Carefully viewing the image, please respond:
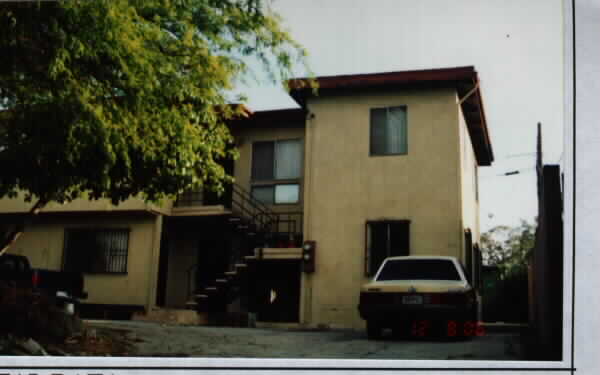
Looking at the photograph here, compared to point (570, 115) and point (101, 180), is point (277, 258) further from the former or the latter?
point (570, 115)

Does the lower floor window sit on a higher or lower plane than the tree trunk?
higher

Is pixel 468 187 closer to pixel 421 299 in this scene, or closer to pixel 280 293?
pixel 421 299

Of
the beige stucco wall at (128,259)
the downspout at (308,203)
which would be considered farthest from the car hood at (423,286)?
the beige stucco wall at (128,259)

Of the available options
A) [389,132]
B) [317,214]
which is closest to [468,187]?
[389,132]

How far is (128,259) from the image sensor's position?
27.6 ft

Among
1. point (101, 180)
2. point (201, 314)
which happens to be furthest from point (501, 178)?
point (101, 180)

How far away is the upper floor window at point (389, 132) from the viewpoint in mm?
7969

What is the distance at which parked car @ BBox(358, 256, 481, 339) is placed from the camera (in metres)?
7.05

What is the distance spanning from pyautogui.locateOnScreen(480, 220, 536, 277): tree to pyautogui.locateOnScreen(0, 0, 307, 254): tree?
2.95 metres

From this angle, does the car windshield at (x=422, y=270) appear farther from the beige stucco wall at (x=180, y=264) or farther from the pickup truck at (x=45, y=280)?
the pickup truck at (x=45, y=280)

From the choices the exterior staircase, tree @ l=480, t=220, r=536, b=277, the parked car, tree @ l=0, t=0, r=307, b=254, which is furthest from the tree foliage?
tree @ l=480, t=220, r=536, b=277

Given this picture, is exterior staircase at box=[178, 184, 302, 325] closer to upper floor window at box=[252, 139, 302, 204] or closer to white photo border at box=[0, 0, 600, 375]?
upper floor window at box=[252, 139, 302, 204]

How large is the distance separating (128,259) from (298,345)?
2622mm

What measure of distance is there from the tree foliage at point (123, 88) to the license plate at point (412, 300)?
8.53 ft
